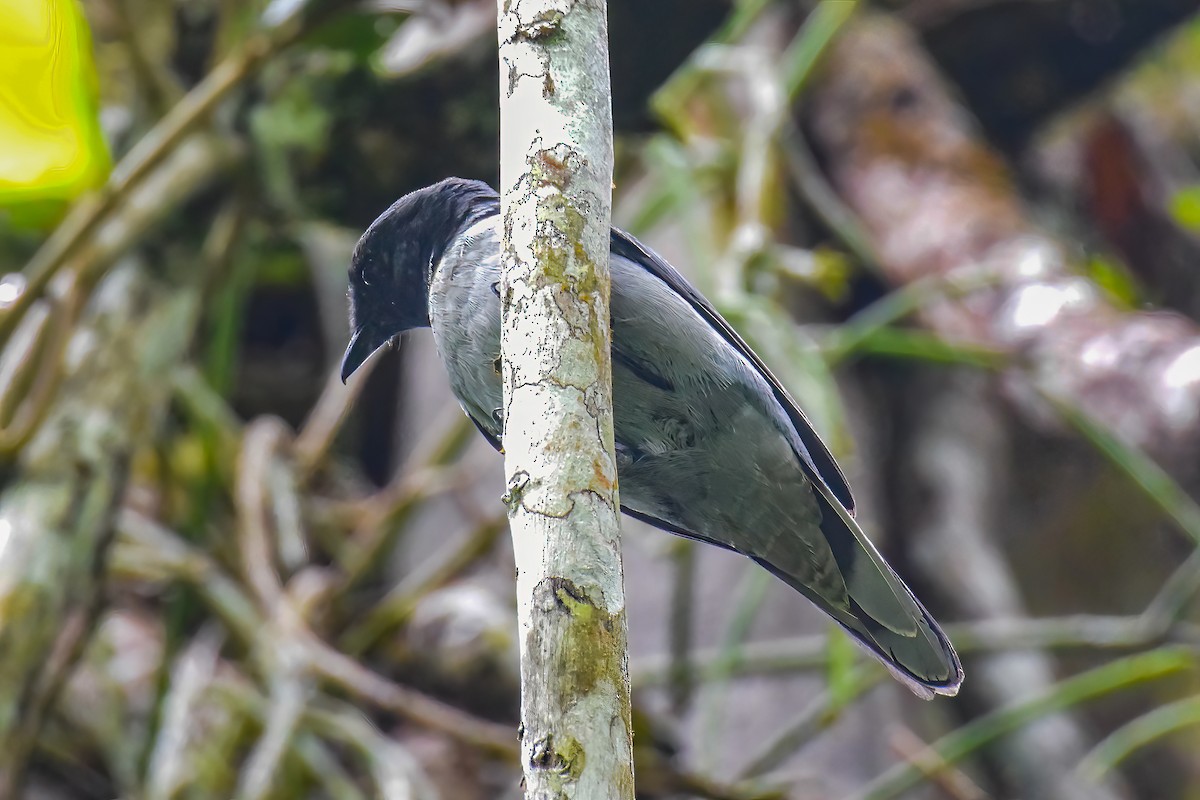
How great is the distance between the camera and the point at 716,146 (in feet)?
16.1

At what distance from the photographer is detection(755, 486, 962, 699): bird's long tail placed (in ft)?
6.37

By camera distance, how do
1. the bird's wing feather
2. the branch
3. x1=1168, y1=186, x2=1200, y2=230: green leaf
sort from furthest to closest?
the branch
x1=1168, y1=186, x2=1200, y2=230: green leaf
the bird's wing feather

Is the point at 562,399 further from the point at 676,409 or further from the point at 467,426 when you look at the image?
the point at 467,426

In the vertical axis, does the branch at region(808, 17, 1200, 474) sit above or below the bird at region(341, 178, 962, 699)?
above

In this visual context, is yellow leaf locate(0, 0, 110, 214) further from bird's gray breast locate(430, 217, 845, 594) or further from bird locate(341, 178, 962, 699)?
bird's gray breast locate(430, 217, 845, 594)

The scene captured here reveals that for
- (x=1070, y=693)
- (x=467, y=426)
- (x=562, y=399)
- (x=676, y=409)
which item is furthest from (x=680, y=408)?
(x=467, y=426)

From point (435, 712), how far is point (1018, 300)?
2.51 metres

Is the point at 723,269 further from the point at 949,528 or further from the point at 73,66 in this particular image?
the point at 73,66

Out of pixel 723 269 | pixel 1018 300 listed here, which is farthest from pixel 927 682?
pixel 1018 300

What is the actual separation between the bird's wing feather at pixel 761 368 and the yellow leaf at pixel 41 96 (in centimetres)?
88

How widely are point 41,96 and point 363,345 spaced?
23.7 inches

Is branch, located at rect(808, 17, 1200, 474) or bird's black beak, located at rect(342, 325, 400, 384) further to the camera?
branch, located at rect(808, 17, 1200, 474)

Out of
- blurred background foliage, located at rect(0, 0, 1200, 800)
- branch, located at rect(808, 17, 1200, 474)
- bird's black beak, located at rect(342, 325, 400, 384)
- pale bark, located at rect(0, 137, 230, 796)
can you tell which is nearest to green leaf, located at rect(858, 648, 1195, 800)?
blurred background foliage, located at rect(0, 0, 1200, 800)

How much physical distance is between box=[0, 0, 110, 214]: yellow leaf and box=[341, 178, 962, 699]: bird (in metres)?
0.53
